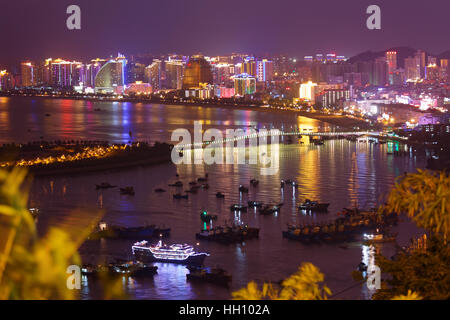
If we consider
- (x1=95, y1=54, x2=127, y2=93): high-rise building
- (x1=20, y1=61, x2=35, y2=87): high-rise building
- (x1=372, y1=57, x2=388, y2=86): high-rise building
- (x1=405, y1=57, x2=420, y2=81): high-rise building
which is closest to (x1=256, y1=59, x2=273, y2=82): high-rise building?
(x1=372, y1=57, x2=388, y2=86): high-rise building

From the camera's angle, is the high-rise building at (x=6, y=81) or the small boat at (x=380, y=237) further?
the high-rise building at (x=6, y=81)

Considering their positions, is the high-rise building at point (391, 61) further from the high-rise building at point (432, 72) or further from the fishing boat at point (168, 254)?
the fishing boat at point (168, 254)

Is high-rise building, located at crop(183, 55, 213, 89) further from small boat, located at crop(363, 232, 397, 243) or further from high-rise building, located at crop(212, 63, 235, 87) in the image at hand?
small boat, located at crop(363, 232, 397, 243)

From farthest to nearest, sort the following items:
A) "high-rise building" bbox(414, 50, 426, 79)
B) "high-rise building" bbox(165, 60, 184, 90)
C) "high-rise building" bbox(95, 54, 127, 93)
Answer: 1. "high-rise building" bbox(95, 54, 127, 93)
2. "high-rise building" bbox(414, 50, 426, 79)
3. "high-rise building" bbox(165, 60, 184, 90)

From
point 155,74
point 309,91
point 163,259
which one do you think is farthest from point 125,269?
point 155,74

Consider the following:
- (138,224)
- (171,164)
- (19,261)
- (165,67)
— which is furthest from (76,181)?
(165,67)

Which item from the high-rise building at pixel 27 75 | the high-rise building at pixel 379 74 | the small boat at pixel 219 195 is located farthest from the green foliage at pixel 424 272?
the high-rise building at pixel 27 75

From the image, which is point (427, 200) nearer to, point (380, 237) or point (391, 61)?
point (380, 237)

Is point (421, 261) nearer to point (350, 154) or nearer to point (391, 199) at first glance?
point (391, 199)
